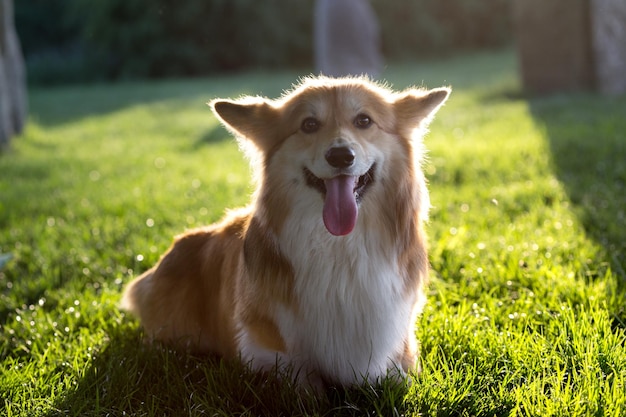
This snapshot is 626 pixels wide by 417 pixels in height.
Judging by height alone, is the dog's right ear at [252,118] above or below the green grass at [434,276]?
above

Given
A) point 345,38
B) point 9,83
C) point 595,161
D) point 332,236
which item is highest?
point 332,236

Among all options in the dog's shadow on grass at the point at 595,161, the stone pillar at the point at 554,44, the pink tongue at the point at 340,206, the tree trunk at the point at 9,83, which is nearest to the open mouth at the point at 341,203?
the pink tongue at the point at 340,206

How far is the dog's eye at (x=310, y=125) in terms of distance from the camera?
288 centimetres

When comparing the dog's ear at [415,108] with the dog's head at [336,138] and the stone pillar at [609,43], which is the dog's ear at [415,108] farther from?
the stone pillar at [609,43]

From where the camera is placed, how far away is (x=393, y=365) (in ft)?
9.52

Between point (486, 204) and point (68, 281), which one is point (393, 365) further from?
point (486, 204)

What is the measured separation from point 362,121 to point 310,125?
0.71 feet

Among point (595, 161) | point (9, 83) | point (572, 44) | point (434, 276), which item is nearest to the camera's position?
point (434, 276)

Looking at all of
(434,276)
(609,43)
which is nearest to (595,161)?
(434,276)

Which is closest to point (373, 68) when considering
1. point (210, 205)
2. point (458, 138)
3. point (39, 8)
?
point (458, 138)

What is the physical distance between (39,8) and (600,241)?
28.5m

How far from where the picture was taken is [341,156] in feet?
8.75

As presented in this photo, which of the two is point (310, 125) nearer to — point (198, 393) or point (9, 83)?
point (198, 393)

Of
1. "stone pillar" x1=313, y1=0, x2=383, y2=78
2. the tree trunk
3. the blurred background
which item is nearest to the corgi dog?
"stone pillar" x1=313, y1=0, x2=383, y2=78
